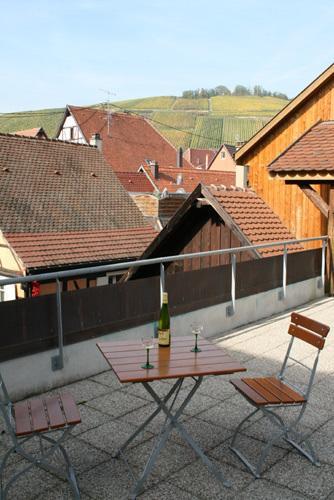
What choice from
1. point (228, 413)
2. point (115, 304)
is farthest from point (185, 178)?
point (228, 413)

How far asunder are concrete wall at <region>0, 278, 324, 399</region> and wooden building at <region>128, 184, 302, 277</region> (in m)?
1.04

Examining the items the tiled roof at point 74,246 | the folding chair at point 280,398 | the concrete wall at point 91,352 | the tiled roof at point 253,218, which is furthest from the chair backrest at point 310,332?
the tiled roof at point 74,246

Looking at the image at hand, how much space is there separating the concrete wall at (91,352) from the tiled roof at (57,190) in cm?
1749

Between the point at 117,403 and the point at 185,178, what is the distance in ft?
142

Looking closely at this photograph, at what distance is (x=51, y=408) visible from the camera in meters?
3.69

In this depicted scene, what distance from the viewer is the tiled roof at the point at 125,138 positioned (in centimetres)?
5069

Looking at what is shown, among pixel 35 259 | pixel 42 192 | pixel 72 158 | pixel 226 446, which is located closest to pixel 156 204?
pixel 72 158

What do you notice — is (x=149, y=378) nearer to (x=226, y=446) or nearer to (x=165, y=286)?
(x=226, y=446)

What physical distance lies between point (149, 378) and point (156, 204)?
1363 inches

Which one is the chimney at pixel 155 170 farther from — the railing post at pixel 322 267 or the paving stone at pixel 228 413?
the paving stone at pixel 228 413

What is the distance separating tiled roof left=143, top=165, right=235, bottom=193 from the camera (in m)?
46.1

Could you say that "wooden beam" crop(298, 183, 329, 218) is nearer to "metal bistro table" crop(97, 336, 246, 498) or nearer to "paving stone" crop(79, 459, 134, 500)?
"metal bistro table" crop(97, 336, 246, 498)

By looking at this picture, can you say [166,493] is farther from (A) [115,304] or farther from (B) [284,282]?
(B) [284,282]

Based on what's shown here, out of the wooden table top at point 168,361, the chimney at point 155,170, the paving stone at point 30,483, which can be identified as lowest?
the paving stone at point 30,483
